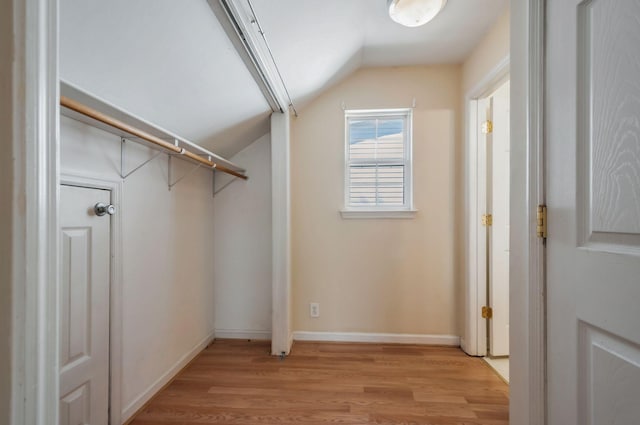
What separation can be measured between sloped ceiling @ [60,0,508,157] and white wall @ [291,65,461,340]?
19 cm

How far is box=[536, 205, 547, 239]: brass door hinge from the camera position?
830 mm

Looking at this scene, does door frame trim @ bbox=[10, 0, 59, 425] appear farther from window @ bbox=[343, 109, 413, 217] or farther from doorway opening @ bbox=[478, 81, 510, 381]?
doorway opening @ bbox=[478, 81, 510, 381]

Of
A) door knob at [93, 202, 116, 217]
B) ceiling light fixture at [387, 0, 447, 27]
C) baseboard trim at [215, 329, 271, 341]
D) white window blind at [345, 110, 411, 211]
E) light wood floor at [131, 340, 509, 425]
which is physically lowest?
light wood floor at [131, 340, 509, 425]

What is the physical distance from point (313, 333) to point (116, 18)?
7.87 feet

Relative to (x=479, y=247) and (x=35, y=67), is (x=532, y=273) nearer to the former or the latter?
(x=35, y=67)

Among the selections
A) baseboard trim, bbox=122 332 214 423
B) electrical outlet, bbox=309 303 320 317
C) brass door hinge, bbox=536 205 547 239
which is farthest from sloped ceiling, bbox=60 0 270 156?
electrical outlet, bbox=309 303 320 317

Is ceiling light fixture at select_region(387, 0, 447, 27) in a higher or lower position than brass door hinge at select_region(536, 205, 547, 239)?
higher

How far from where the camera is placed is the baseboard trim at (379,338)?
2.39 metres

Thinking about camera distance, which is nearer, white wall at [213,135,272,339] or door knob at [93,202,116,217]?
door knob at [93,202,116,217]

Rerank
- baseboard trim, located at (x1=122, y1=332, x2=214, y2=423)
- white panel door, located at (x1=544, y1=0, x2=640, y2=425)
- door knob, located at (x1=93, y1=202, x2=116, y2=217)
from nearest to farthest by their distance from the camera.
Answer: white panel door, located at (x1=544, y1=0, x2=640, y2=425) → door knob, located at (x1=93, y1=202, x2=116, y2=217) → baseboard trim, located at (x1=122, y1=332, x2=214, y2=423)

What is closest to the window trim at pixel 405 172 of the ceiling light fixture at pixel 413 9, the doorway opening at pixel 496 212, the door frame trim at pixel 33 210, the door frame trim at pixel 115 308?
the doorway opening at pixel 496 212


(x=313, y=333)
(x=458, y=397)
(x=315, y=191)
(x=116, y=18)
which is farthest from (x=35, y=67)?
(x=313, y=333)

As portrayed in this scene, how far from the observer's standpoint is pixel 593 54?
0.68 m

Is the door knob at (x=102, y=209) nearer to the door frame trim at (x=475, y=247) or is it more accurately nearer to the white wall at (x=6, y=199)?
the white wall at (x=6, y=199)
